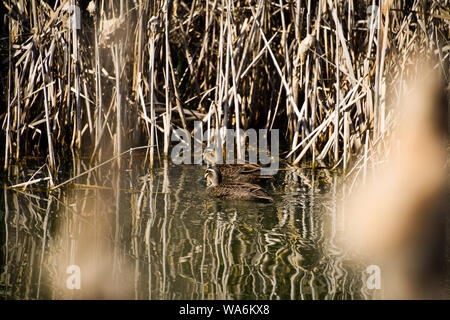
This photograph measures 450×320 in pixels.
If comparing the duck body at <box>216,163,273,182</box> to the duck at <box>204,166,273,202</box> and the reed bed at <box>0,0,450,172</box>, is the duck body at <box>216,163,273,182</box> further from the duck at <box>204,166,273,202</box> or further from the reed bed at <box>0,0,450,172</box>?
the reed bed at <box>0,0,450,172</box>

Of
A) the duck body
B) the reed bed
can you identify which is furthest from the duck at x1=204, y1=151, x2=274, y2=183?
the reed bed

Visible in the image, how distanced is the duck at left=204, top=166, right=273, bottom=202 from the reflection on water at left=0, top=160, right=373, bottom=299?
0.24 ft

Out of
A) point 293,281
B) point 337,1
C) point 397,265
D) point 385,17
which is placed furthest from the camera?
point 337,1

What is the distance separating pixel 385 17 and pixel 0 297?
3213 mm

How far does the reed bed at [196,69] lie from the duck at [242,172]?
1.44ft

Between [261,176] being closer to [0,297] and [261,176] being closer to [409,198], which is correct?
[409,198]

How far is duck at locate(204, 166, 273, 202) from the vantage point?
504 centimetres

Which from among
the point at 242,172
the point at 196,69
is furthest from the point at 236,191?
the point at 196,69

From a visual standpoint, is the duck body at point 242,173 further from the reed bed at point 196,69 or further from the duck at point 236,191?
the reed bed at point 196,69

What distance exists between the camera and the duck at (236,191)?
5035 millimetres

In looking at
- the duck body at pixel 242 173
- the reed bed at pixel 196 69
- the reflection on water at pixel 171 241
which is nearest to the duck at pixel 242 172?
the duck body at pixel 242 173

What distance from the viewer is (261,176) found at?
5.68 m

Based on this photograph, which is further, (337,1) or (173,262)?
(337,1)

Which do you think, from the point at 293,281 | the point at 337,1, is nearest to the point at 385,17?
the point at 337,1
